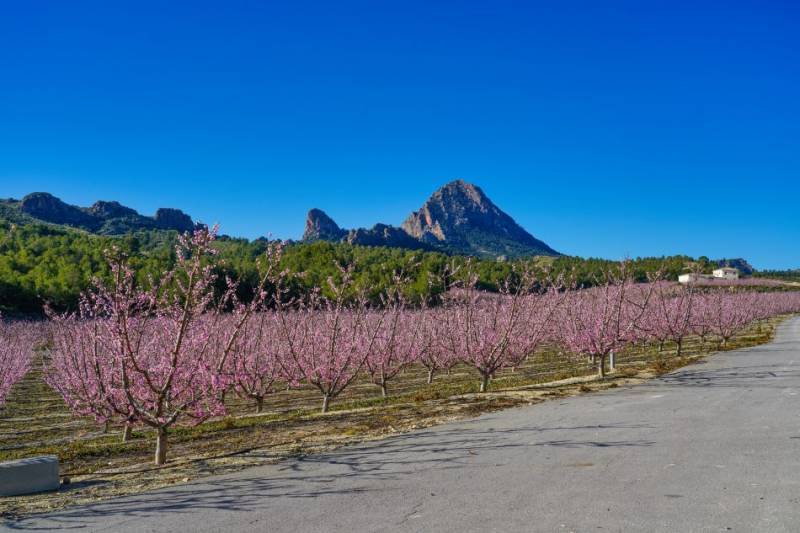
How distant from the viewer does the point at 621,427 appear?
10.4 m

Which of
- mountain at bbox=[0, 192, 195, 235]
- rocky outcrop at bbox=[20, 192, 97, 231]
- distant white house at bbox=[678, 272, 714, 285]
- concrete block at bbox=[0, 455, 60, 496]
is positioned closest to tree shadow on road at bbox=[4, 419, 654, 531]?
concrete block at bbox=[0, 455, 60, 496]

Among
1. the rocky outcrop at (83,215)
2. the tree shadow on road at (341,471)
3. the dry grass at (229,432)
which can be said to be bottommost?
the dry grass at (229,432)

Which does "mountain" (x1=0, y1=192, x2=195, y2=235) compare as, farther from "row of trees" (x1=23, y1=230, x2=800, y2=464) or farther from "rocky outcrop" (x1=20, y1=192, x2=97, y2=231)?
"row of trees" (x1=23, y1=230, x2=800, y2=464)

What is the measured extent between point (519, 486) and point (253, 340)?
667 inches

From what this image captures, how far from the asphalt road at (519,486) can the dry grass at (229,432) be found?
0.73m

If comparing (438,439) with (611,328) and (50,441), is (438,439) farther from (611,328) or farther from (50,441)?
(611,328)

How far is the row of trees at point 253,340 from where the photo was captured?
947 centimetres

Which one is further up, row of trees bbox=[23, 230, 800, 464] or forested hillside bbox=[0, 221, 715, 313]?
forested hillside bbox=[0, 221, 715, 313]

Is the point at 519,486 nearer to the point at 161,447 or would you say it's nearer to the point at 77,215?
the point at 161,447

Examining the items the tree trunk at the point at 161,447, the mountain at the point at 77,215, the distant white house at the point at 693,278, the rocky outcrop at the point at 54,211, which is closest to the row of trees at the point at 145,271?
the distant white house at the point at 693,278

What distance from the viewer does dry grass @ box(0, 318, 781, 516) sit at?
8133 mm

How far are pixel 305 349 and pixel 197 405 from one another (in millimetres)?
9255

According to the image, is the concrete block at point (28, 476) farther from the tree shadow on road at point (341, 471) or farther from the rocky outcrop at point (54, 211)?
the rocky outcrop at point (54, 211)

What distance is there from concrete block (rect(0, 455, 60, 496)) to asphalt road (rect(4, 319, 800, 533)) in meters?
1.44
